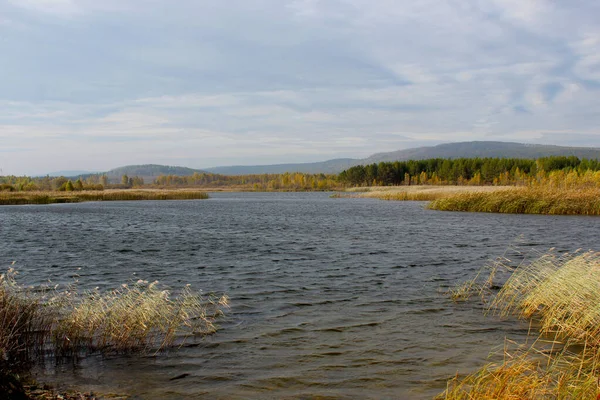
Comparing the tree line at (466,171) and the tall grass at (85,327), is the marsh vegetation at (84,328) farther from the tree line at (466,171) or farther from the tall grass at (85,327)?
the tree line at (466,171)

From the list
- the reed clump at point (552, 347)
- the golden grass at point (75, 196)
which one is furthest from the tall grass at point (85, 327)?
the golden grass at point (75, 196)

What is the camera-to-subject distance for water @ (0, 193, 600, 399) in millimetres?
7488

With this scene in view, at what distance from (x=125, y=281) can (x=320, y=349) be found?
28.0ft

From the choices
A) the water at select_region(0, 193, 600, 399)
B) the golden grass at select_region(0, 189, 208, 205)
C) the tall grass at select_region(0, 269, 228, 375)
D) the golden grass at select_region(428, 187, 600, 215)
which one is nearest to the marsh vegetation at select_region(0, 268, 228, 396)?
the tall grass at select_region(0, 269, 228, 375)

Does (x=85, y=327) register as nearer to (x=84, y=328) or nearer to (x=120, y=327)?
(x=84, y=328)

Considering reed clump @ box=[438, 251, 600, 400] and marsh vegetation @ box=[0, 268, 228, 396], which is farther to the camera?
marsh vegetation @ box=[0, 268, 228, 396]

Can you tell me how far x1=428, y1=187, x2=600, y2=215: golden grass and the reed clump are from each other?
32.0 m

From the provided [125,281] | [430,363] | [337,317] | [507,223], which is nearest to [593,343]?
[430,363]

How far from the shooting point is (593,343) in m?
8.77

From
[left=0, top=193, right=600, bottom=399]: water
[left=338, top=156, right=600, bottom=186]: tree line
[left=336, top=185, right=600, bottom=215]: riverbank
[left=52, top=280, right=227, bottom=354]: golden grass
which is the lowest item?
[left=0, top=193, right=600, bottom=399]: water

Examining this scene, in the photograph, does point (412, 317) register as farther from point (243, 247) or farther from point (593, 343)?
point (243, 247)

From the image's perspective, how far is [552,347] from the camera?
8414 mm

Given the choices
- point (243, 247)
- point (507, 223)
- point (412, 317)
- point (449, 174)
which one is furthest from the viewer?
point (449, 174)

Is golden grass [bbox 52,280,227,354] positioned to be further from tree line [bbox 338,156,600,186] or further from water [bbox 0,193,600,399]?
Answer: tree line [bbox 338,156,600,186]
